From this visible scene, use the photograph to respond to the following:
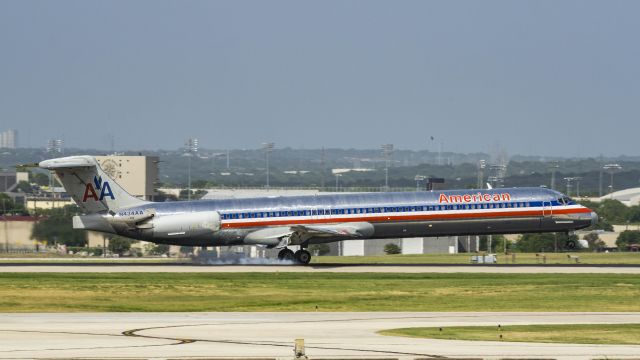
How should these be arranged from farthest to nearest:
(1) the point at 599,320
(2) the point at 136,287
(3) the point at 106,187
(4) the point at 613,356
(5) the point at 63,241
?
1. (5) the point at 63,241
2. (3) the point at 106,187
3. (2) the point at 136,287
4. (1) the point at 599,320
5. (4) the point at 613,356

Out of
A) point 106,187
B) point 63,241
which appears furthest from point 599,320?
point 63,241

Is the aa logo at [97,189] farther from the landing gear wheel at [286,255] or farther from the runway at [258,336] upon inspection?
the runway at [258,336]

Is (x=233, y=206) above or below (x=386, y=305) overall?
above

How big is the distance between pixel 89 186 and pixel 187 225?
6.67 m

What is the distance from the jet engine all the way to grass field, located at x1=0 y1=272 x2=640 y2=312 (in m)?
6.35

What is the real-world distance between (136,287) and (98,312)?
10.2 metres

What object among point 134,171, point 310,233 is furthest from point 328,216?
point 134,171

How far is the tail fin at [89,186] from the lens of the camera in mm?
74562

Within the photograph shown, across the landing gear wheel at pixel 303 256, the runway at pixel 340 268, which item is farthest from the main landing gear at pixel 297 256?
the runway at pixel 340 268

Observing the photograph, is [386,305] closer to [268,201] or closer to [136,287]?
[136,287]

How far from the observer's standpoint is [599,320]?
4719 centimetres

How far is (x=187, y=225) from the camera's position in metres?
75.1

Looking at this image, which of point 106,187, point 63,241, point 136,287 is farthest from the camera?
point 63,241

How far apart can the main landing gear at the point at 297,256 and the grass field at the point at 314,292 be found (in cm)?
740
